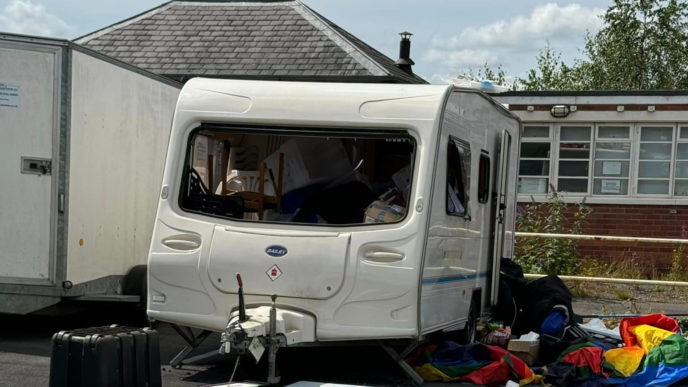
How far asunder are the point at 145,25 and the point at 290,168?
13.0m

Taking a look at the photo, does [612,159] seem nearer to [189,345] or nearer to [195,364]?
[195,364]

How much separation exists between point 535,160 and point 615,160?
4.50ft

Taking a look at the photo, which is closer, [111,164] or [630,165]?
[111,164]

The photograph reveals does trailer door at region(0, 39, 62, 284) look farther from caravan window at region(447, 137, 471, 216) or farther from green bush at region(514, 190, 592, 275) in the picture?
green bush at region(514, 190, 592, 275)

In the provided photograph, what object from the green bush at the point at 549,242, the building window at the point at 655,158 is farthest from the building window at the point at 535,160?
the building window at the point at 655,158

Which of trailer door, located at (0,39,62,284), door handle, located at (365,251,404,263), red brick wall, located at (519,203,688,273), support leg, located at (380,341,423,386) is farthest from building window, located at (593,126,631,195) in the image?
trailer door, located at (0,39,62,284)

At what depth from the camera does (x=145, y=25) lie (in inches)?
816

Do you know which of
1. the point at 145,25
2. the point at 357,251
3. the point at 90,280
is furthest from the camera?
the point at 145,25

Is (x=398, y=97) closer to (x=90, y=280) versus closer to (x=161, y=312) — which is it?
(x=161, y=312)

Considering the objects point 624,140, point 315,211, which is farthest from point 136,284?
point 624,140

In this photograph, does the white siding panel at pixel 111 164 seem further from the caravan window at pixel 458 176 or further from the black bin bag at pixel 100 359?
the black bin bag at pixel 100 359

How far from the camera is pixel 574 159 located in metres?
17.4

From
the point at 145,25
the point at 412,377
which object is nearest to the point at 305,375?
the point at 412,377

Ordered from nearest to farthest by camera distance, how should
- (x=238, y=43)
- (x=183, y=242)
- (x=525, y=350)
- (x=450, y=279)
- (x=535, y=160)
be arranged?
(x=183, y=242)
(x=450, y=279)
(x=525, y=350)
(x=535, y=160)
(x=238, y=43)
